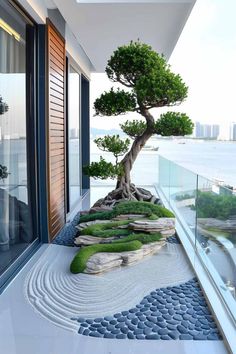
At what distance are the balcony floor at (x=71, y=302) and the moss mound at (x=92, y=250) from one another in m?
0.10

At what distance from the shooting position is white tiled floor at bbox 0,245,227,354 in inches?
82.4

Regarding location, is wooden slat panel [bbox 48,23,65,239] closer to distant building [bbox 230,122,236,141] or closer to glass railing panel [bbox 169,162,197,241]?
glass railing panel [bbox 169,162,197,241]

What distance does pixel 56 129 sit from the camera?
14.7 ft

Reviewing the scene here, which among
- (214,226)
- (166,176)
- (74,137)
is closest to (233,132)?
(166,176)

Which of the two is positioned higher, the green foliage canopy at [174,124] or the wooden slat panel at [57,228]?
the green foliage canopy at [174,124]

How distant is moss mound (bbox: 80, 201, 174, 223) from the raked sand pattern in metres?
0.62

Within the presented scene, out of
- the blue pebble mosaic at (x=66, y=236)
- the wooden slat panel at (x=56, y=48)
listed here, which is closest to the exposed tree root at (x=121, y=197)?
the blue pebble mosaic at (x=66, y=236)

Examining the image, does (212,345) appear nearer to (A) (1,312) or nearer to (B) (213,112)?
(A) (1,312)

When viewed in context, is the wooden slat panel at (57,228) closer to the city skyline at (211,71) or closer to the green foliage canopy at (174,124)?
the green foliage canopy at (174,124)

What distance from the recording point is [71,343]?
2158mm

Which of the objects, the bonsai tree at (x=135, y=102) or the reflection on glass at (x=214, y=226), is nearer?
the reflection on glass at (x=214, y=226)

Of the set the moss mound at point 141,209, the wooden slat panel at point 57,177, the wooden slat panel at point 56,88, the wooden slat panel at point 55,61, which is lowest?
the moss mound at point 141,209

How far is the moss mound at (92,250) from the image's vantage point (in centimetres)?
327

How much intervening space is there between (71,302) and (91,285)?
34 centimetres
